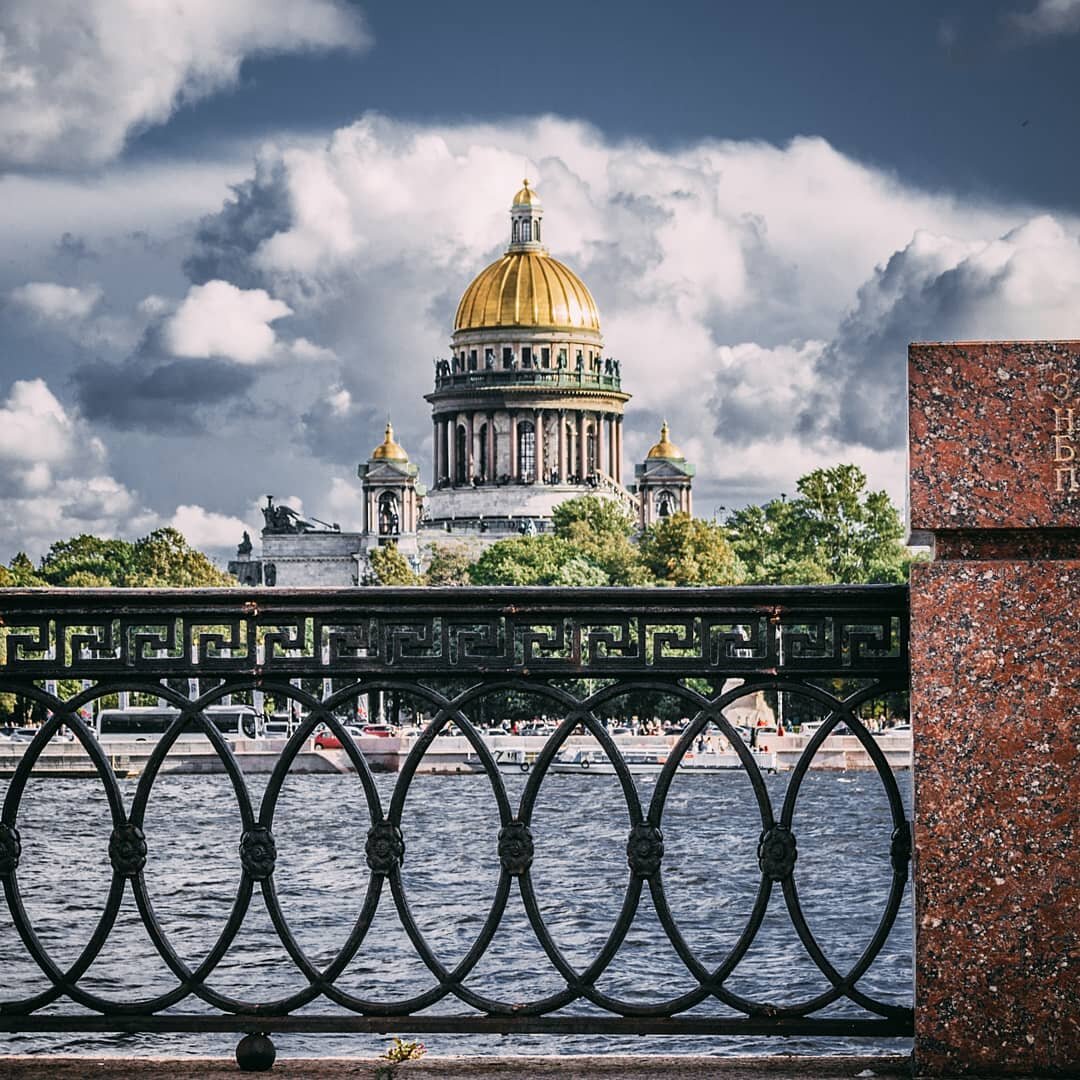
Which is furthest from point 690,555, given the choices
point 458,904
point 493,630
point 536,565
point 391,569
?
point 493,630

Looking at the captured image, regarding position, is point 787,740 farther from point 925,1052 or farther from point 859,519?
point 925,1052

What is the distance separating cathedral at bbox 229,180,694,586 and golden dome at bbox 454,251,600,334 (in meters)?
0.06

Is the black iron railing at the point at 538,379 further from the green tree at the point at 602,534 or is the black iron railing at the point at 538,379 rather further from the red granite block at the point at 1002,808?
the red granite block at the point at 1002,808

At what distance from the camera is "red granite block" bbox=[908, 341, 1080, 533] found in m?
3.91

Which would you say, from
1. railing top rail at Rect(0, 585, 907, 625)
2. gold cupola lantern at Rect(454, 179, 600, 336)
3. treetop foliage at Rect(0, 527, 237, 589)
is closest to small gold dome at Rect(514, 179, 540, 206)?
gold cupola lantern at Rect(454, 179, 600, 336)

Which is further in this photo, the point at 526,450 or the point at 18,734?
the point at 526,450

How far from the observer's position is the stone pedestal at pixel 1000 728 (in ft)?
12.8

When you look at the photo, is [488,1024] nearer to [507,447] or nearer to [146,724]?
[146,724]

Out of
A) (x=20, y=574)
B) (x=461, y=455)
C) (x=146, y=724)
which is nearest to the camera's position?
(x=146, y=724)

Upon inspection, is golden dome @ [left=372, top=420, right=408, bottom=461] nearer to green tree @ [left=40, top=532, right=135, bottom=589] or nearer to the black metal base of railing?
green tree @ [left=40, top=532, right=135, bottom=589]

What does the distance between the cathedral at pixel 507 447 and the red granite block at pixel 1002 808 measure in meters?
110

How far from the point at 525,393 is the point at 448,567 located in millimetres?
16665

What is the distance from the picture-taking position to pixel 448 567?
104m

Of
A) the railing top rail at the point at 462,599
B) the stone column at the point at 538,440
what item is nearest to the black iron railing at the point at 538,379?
the stone column at the point at 538,440
